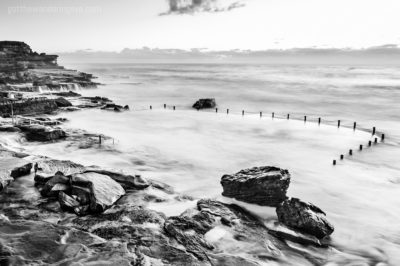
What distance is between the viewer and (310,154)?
17.3 meters

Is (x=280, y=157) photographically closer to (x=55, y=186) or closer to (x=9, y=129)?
(x=55, y=186)

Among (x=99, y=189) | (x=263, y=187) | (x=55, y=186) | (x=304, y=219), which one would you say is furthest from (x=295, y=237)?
(x=55, y=186)

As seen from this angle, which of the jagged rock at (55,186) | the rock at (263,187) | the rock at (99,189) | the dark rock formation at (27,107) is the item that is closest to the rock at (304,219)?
the rock at (263,187)

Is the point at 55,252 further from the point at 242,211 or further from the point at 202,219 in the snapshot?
the point at 242,211

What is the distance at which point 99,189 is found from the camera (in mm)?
9594

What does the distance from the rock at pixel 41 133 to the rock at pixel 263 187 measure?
11865 millimetres

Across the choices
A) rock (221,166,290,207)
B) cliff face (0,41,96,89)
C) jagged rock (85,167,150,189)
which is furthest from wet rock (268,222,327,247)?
cliff face (0,41,96,89)

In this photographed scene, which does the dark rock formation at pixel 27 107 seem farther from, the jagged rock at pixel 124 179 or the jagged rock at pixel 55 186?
the jagged rock at pixel 55 186

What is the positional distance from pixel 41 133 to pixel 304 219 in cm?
1514

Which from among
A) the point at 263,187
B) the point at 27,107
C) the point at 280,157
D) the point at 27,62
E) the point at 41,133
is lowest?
the point at 280,157

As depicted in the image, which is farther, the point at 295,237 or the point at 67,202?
the point at 67,202

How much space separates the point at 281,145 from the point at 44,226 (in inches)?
588

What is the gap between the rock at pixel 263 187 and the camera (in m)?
10.3

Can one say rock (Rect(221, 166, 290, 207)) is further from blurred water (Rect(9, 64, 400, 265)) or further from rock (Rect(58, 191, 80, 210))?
rock (Rect(58, 191, 80, 210))
